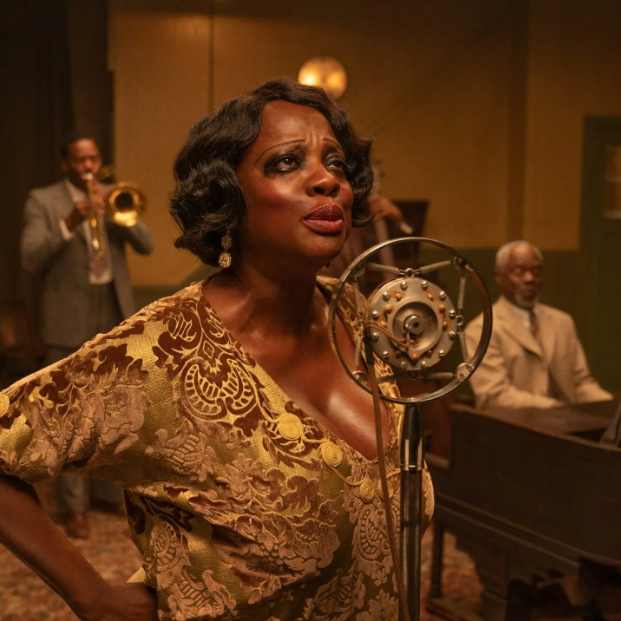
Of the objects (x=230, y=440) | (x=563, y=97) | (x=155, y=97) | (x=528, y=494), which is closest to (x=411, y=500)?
(x=230, y=440)

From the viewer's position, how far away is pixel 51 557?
1.44m

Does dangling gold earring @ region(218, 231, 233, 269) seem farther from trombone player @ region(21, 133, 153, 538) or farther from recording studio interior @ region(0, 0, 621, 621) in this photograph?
trombone player @ region(21, 133, 153, 538)

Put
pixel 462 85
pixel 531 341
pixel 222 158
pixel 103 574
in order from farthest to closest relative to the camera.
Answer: pixel 462 85 → pixel 531 341 → pixel 103 574 → pixel 222 158

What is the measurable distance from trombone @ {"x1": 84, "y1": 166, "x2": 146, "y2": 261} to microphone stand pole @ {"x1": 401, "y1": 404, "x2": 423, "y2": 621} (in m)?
3.56

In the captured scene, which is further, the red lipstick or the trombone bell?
the trombone bell

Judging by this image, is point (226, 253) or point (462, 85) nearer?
point (226, 253)

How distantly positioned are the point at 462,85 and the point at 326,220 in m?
6.12

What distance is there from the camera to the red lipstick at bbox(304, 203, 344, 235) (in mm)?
1424

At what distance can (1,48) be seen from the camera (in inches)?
261

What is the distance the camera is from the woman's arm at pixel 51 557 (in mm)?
1430

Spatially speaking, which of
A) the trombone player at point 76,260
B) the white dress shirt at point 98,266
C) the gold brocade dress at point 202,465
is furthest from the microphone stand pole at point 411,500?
the white dress shirt at point 98,266

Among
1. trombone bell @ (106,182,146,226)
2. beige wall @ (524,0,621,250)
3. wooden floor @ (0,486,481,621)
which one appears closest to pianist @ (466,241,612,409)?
wooden floor @ (0,486,481,621)

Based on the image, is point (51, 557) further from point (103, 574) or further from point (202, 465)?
point (103, 574)

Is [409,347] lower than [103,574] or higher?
higher
